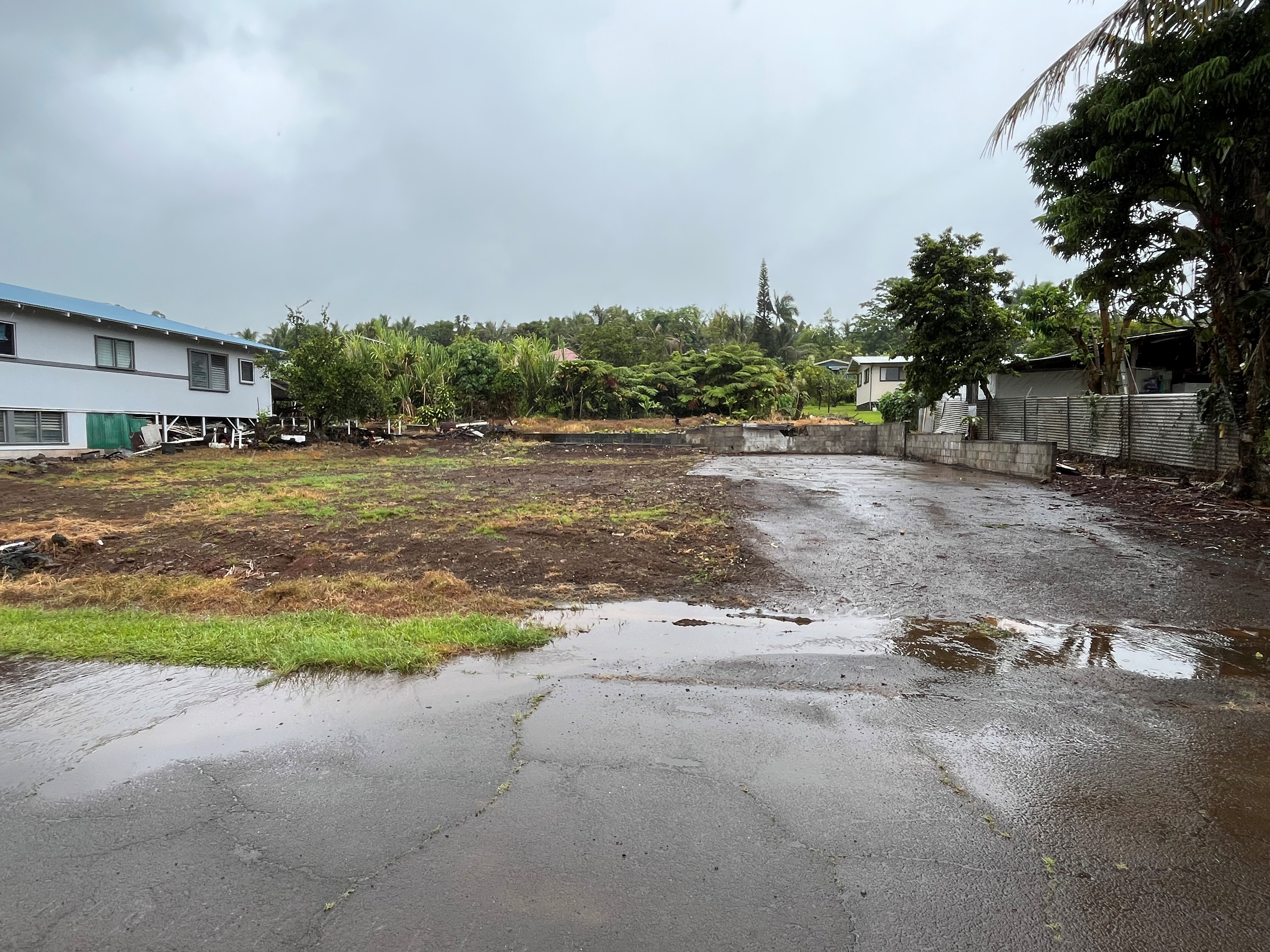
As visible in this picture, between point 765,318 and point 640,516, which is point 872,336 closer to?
point 765,318

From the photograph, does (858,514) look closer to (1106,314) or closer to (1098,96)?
(1098,96)

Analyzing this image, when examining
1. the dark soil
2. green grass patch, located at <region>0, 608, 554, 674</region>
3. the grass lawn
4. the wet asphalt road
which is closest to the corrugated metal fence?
the dark soil

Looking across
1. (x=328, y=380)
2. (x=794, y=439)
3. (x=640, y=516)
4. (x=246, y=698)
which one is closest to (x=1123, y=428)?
(x=640, y=516)

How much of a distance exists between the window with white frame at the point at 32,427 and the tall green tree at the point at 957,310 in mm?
24863

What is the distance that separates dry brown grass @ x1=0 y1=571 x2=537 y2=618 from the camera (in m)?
5.65

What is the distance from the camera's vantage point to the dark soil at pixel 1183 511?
8.26 m

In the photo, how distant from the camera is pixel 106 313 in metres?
22.0

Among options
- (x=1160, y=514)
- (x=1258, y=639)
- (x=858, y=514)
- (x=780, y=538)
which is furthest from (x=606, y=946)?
(x=1160, y=514)

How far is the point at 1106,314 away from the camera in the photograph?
18391 millimetres

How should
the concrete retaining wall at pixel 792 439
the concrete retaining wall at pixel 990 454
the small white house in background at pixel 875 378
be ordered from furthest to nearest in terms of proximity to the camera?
the small white house in background at pixel 875 378 < the concrete retaining wall at pixel 792 439 < the concrete retaining wall at pixel 990 454

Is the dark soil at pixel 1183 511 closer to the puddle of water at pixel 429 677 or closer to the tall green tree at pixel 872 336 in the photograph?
the puddle of water at pixel 429 677

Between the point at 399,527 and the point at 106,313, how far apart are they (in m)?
19.7

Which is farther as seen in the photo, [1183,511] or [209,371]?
[209,371]

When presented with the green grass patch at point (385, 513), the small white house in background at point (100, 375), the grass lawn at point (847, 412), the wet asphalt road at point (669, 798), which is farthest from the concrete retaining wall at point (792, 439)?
the wet asphalt road at point (669, 798)
